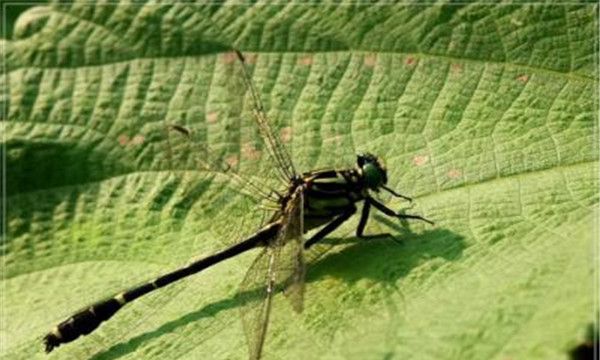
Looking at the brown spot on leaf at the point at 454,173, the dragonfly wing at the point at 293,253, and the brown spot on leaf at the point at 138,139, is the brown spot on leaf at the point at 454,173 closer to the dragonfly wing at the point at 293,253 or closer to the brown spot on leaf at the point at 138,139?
the dragonfly wing at the point at 293,253

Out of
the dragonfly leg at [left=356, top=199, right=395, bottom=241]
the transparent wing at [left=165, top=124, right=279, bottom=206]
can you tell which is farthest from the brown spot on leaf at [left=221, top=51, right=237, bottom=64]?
the dragonfly leg at [left=356, top=199, right=395, bottom=241]

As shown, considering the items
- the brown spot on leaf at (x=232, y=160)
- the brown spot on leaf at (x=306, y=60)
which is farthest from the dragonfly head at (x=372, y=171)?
the brown spot on leaf at (x=306, y=60)

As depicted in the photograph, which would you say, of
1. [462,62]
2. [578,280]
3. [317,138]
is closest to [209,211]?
[317,138]

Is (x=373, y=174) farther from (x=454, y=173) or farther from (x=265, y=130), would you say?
(x=265, y=130)

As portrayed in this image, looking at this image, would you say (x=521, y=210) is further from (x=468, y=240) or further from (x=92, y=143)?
(x=92, y=143)

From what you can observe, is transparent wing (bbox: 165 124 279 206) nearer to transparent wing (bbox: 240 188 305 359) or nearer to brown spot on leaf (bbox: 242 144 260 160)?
brown spot on leaf (bbox: 242 144 260 160)

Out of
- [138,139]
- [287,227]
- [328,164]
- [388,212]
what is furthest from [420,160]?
[138,139]
